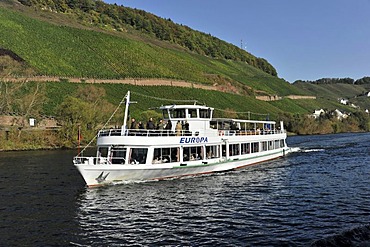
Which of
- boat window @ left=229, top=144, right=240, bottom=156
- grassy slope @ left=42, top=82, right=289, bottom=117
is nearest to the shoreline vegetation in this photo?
grassy slope @ left=42, top=82, right=289, bottom=117

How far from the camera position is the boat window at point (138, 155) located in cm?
3078

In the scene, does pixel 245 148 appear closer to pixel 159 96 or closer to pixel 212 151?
pixel 212 151

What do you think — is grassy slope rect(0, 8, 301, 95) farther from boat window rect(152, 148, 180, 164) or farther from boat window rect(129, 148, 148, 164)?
boat window rect(129, 148, 148, 164)

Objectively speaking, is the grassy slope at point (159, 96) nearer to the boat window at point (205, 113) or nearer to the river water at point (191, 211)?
the boat window at point (205, 113)

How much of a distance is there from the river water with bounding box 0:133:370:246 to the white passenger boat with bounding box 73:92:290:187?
1.07 m

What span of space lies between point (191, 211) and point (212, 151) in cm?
1545

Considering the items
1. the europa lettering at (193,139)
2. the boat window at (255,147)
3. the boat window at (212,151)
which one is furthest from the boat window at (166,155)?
the boat window at (255,147)

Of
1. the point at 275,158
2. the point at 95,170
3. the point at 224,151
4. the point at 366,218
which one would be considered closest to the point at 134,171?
the point at 95,170

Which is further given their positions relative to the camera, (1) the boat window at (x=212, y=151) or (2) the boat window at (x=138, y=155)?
(1) the boat window at (x=212, y=151)

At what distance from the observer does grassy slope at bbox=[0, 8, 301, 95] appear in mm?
104000

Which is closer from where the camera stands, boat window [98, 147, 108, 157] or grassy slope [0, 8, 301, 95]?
boat window [98, 147, 108, 157]

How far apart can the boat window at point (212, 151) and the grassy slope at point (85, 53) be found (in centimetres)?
6875

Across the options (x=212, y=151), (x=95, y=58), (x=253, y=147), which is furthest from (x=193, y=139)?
(x=95, y=58)

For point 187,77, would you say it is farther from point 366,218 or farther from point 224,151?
A: point 366,218
